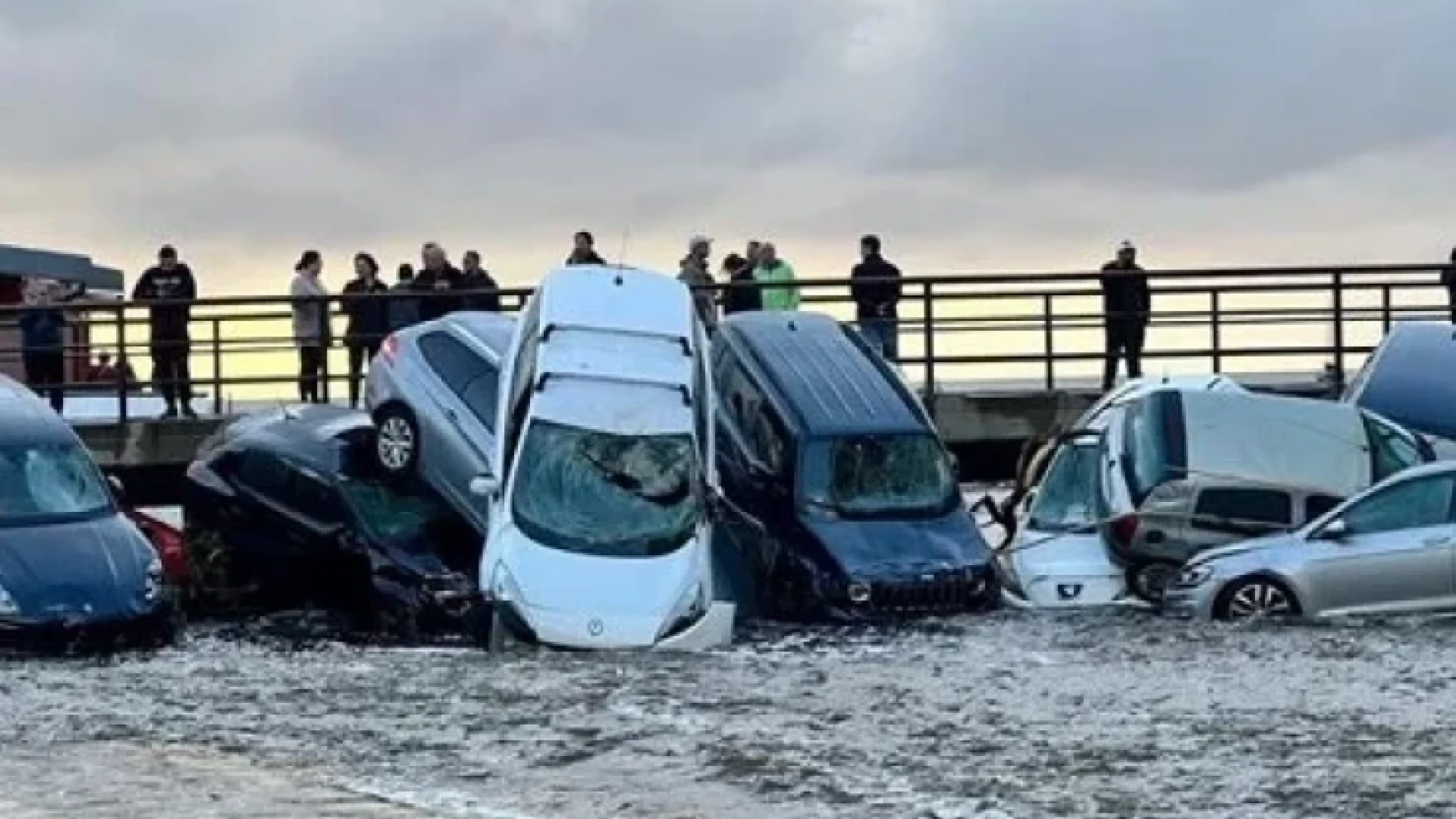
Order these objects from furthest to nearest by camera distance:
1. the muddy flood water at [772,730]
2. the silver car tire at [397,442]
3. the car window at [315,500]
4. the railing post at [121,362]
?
1. the railing post at [121,362]
2. the silver car tire at [397,442]
3. the car window at [315,500]
4. the muddy flood water at [772,730]

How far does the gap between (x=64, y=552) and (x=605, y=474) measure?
4033 mm

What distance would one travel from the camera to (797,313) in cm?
2475

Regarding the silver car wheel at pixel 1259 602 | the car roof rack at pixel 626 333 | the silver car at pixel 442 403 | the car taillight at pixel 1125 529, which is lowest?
the silver car wheel at pixel 1259 602

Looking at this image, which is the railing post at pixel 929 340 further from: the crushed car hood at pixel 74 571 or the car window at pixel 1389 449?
the crushed car hood at pixel 74 571

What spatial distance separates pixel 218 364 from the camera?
2905 centimetres

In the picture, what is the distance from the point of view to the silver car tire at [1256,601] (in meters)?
20.0

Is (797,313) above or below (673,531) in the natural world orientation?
above

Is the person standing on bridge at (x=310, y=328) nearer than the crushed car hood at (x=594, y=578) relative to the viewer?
No

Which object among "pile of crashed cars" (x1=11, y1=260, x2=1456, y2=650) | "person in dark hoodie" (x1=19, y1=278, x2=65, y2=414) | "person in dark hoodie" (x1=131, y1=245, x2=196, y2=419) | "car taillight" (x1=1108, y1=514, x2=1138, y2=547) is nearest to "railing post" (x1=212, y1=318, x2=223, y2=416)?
"person in dark hoodie" (x1=131, y1=245, x2=196, y2=419)

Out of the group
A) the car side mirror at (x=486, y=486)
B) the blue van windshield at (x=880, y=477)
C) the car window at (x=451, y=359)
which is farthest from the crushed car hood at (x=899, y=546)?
the car window at (x=451, y=359)

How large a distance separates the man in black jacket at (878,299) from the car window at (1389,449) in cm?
683

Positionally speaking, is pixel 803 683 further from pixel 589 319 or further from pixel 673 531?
pixel 589 319

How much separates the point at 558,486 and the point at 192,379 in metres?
9.29

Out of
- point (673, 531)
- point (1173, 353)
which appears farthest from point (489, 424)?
point (1173, 353)
